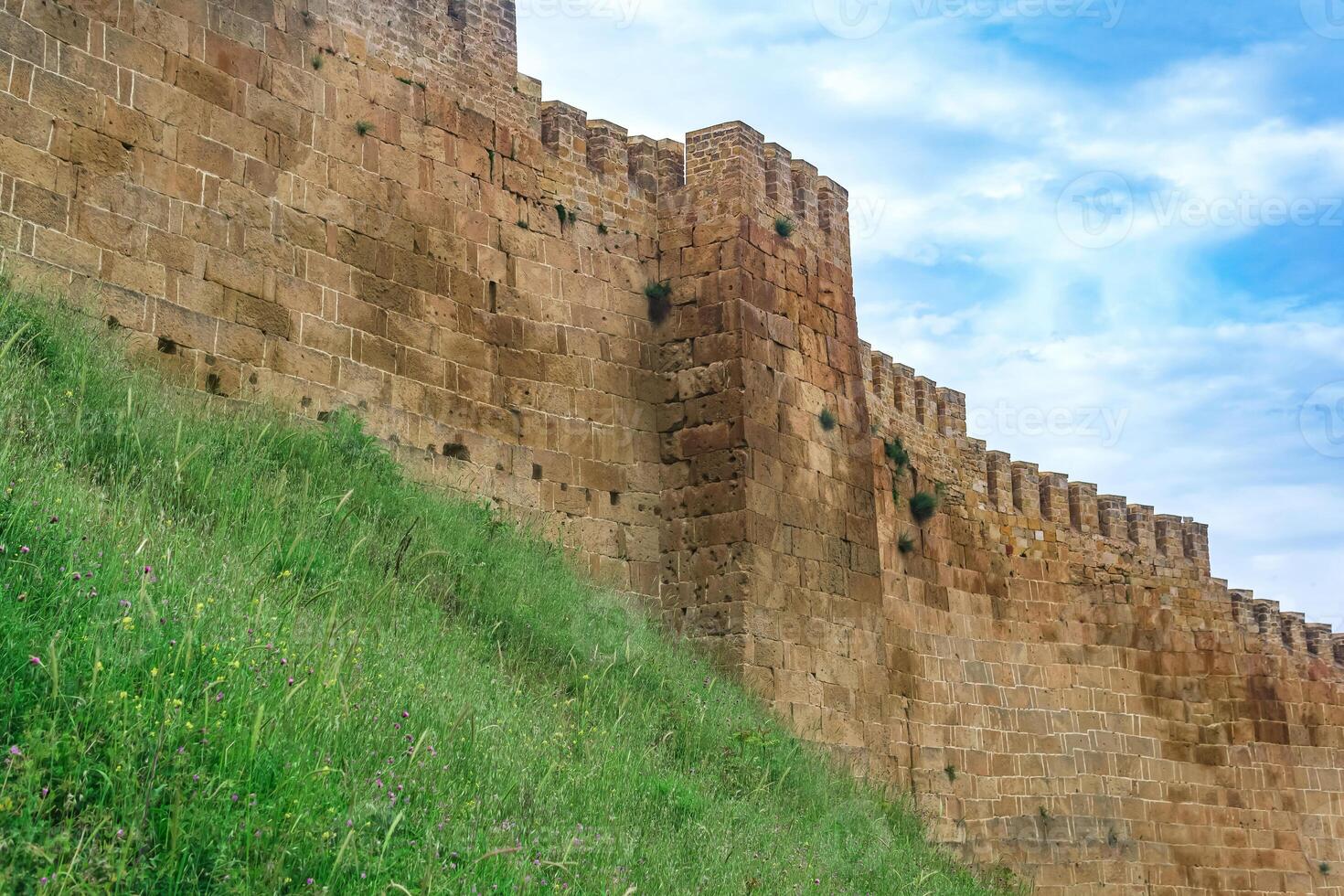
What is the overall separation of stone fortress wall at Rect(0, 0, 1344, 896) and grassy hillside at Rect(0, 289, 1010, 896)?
0.87 meters

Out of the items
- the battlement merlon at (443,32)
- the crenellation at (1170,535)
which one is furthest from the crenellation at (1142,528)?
the battlement merlon at (443,32)

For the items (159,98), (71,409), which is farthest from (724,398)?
(71,409)

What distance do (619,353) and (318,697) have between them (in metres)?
7.09

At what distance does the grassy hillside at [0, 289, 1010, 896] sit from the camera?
13.7ft

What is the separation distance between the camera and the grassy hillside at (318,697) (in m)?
4.17

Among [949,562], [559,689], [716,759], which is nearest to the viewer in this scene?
[559,689]

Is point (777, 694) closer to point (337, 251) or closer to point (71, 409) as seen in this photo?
point (337, 251)

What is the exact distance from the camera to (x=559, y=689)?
26.6 feet

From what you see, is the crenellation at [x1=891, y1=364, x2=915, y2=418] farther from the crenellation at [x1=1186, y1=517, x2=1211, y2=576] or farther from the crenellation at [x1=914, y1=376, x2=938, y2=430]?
the crenellation at [x1=1186, y1=517, x2=1211, y2=576]

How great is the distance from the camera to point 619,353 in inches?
467

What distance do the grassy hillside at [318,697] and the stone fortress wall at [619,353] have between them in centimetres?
87

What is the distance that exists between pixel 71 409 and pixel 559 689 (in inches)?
119

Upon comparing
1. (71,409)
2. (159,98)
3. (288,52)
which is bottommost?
(71,409)

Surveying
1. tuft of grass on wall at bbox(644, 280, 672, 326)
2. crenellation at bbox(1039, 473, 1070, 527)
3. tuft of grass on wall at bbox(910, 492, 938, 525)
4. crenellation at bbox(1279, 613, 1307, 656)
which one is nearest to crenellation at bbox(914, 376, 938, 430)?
tuft of grass on wall at bbox(910, 492, 938, 525)
